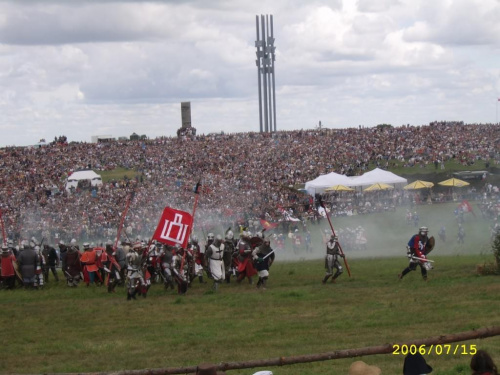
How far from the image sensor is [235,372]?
38.4 ft

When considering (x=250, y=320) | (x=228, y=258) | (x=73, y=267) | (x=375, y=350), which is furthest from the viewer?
(x=73, y=267)

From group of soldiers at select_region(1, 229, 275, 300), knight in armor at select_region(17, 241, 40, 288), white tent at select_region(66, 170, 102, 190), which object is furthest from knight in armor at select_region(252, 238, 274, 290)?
white tent at select_region(66, 170, 102, 190)

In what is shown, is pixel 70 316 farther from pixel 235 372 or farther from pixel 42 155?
pixel 42 155

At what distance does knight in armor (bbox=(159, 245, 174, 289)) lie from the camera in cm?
2142

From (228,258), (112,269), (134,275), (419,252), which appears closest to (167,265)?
(134,275)

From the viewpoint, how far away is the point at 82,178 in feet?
164

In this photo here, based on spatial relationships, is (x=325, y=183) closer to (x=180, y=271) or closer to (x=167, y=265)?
(x=167, y=265)

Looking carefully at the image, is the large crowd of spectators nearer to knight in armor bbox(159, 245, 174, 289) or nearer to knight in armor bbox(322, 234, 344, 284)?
knight in armor bbox(159, 245, 174, 289)

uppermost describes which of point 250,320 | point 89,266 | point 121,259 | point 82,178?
point 82,178

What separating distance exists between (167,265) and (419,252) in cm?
685

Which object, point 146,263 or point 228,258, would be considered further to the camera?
point 228,258

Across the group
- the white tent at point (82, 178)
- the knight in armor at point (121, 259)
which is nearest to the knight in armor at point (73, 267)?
the knight in armor at point (121, 259)

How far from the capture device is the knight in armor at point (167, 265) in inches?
843

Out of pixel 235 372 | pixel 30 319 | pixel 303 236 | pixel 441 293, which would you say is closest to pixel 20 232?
pixel 303 236
